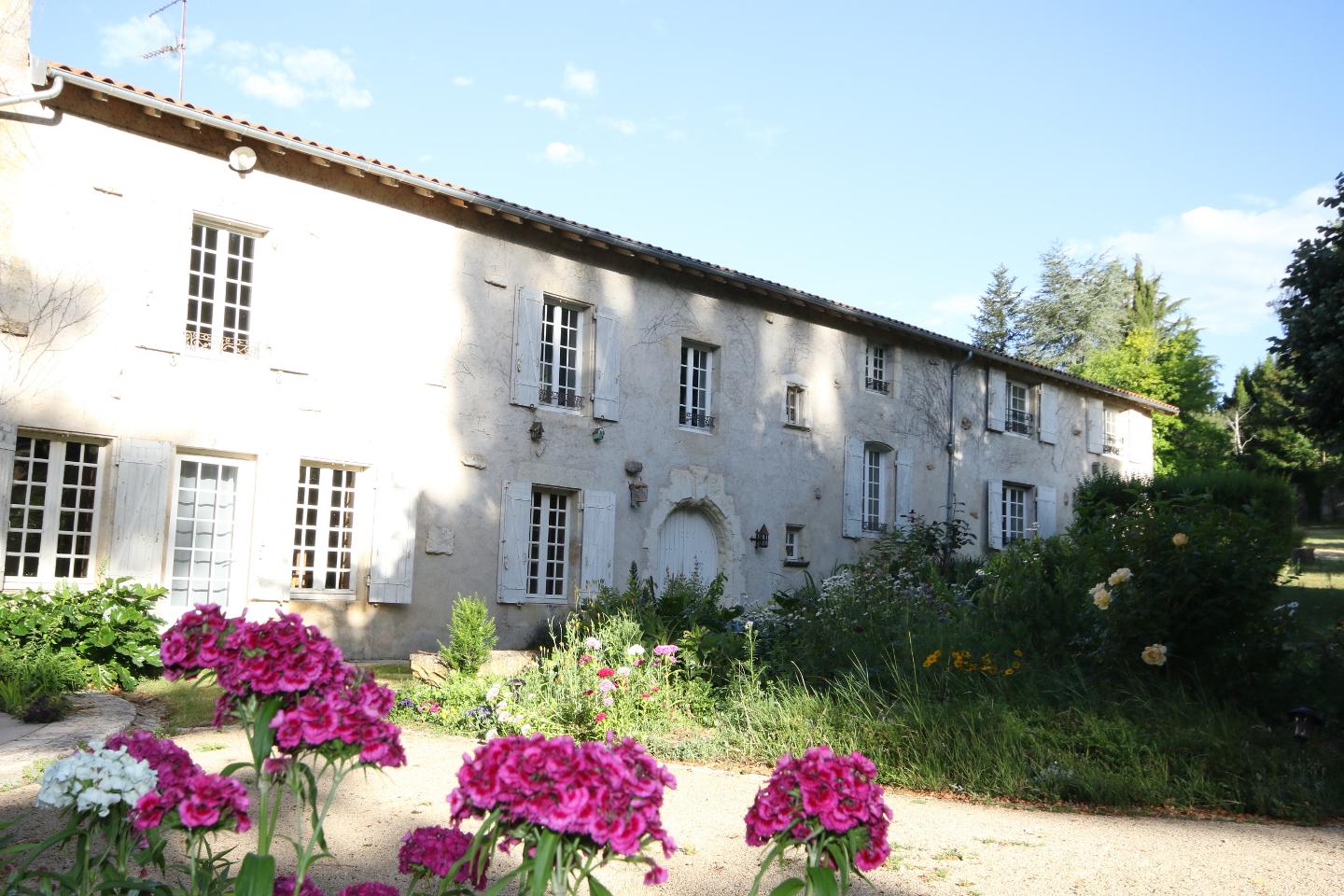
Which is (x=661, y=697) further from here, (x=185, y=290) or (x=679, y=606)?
(x=185, y=290)

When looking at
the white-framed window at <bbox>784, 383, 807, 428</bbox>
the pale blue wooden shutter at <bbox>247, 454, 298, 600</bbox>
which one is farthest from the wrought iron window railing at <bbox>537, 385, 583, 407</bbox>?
the white-framed window at <bbox>784, 383, 807, 428</bbox>

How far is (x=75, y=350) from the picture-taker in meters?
9.56

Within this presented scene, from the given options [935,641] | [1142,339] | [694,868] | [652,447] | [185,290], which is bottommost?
[694,868]

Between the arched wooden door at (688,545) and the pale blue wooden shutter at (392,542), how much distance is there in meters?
3.62

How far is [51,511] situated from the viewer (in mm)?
9578

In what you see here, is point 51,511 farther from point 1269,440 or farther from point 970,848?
point 1269,440

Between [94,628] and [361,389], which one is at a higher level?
[361,389]

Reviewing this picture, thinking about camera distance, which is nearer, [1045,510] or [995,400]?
[995,400]

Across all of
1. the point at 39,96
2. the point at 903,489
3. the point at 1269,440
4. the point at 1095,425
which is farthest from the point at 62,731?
the point at 1269,440

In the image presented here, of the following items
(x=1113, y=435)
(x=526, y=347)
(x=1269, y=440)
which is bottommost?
(x=526, y=347)

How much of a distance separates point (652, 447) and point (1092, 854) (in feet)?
32.1

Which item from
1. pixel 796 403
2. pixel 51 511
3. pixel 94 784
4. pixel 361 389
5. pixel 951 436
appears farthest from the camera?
pixel 951 436

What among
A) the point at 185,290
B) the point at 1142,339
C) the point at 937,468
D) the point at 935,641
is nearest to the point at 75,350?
the point at 185,290

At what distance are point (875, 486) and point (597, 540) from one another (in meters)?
5.79
